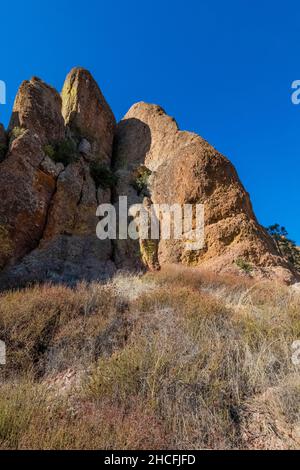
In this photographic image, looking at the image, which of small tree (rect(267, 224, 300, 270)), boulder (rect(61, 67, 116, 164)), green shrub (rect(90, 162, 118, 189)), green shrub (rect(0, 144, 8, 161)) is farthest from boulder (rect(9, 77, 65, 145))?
small tree (rect(267, 224, 300, 270))

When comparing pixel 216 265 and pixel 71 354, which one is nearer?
pixel 71 354

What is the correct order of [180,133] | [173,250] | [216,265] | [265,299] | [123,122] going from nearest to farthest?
[265,299] < [216,265] < [173,250] < [180,133] < [123,122]

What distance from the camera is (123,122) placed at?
Answer: 1942cm

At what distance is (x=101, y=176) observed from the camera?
1363cm

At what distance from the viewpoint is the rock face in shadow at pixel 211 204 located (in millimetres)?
10734

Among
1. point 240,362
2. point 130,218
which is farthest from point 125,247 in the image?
point 240,362

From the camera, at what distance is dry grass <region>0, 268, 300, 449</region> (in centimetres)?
266

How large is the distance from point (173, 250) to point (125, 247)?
194 cm

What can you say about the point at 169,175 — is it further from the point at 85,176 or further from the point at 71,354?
the point at 71,354

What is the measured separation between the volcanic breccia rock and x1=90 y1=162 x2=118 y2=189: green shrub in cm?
5

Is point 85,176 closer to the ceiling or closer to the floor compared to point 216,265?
closer to the ceiling

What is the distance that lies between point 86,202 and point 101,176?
231cm

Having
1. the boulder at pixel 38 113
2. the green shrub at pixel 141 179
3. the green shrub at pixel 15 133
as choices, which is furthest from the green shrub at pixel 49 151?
the green shrub at pixel 141 179

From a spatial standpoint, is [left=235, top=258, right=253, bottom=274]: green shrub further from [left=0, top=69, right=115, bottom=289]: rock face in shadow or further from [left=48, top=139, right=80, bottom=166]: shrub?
[left=48, top=139, right=80, bottom=166]: shrub
